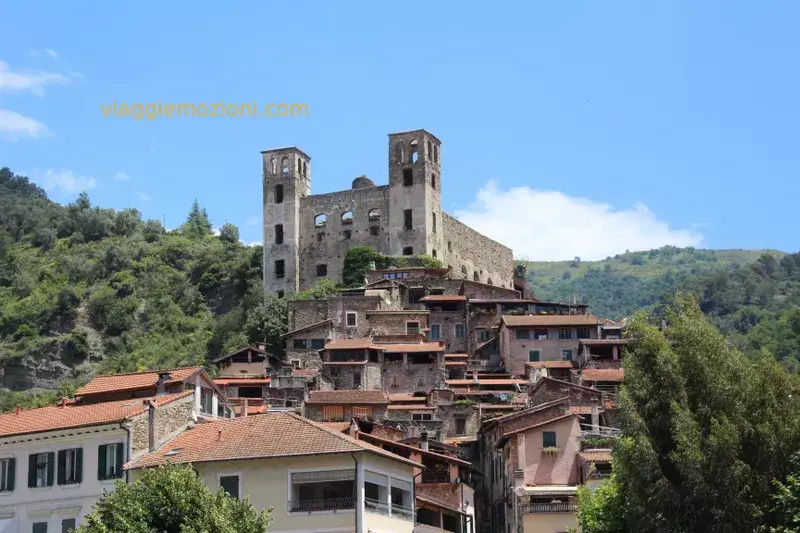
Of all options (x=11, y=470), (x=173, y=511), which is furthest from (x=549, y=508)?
(x=173, y=511)

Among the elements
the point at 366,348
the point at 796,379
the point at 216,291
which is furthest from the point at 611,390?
the point at 216,291

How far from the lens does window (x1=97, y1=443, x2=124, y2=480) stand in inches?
1612

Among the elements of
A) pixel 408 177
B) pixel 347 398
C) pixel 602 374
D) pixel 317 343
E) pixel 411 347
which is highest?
pixel 408 177

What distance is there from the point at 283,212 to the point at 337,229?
5.25 metres

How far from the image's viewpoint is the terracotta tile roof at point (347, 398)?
64.1 metres

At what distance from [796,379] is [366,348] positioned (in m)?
37.9

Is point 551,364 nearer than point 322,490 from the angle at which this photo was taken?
No

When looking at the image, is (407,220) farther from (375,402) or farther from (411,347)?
(375,402)

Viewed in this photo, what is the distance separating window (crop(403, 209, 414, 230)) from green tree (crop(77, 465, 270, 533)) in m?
67.2

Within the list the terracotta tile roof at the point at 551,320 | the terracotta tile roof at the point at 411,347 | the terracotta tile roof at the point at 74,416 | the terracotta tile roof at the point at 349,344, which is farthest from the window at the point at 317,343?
the terracotta tile roof at the point at 74,416

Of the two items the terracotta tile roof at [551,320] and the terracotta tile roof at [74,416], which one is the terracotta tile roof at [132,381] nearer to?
the terracotta tile roof at [74,416]

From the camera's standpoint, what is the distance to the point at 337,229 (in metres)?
101

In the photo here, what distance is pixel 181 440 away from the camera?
41469 millimetres

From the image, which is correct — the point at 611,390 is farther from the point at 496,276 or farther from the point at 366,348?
the point at 496,276
